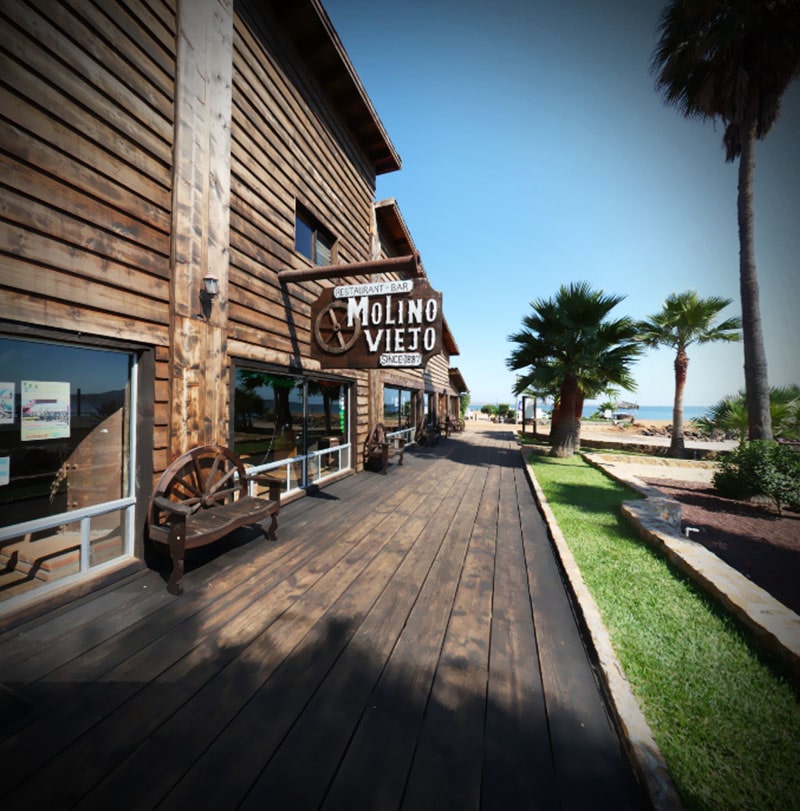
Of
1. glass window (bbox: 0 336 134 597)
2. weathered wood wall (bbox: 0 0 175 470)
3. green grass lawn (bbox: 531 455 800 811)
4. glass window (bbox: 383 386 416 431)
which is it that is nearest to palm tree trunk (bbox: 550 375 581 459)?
glass window (bbox: 383 386 416 431)

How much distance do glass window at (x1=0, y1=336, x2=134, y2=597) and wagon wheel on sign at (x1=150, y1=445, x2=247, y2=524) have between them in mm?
399

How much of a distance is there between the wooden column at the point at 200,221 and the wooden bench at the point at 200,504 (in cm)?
27

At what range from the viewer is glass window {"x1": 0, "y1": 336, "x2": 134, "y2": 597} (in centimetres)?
264

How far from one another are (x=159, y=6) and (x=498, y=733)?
21.9ft

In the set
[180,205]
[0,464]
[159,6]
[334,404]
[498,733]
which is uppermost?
[159,6]

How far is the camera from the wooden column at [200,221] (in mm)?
3510

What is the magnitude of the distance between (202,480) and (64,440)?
1.24 m

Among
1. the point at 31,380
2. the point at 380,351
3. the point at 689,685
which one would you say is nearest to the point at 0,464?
the point at 31,380

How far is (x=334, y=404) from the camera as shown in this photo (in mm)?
7277

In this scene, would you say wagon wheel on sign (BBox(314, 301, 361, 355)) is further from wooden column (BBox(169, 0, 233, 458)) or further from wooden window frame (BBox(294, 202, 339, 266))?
wooden window frame (BBox(294, 202, 339, 266))

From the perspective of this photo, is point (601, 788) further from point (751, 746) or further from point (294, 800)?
point (294, 800)

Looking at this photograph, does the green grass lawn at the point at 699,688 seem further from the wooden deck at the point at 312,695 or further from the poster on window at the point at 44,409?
the poster on window at the point at 44,409

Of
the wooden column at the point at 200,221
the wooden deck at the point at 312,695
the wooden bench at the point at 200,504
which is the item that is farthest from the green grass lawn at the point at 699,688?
the wooden column at the point at 200,221

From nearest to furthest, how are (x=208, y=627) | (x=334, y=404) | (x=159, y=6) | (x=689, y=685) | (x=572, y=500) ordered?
(x=689, y=685) < (x=208, y=627) < (x=159, y=6) < (x=572, y=500) < (x=334, y=404)
